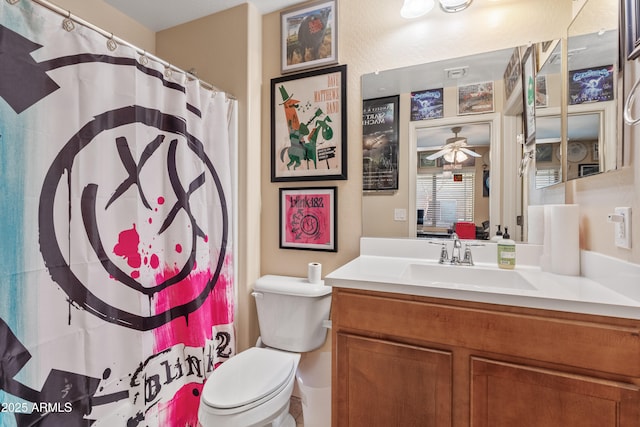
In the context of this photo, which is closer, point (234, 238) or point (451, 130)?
point (451, 130)

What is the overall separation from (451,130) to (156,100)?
147 centimetres

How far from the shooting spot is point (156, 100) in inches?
53.0

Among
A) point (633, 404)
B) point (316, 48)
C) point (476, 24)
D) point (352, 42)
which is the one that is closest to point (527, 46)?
point (476, 24)

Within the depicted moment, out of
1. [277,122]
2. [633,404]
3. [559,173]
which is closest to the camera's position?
[633,404]

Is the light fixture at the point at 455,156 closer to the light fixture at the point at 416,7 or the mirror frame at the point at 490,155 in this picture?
the mirror frame at the point at 490,155

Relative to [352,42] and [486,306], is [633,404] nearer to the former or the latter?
[486,306]

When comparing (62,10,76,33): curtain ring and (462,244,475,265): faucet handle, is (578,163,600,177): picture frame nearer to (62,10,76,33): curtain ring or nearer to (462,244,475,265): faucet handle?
(462,244,475,265): faucet handle

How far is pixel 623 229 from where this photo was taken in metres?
0.92

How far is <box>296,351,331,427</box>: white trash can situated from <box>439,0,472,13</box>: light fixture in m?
1.97

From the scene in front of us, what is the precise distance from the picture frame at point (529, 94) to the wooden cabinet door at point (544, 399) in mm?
1041

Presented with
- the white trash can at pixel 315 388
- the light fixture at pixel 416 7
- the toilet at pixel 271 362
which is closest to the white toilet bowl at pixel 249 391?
the toilet at pixel 271 362

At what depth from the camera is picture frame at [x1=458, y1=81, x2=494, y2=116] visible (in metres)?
1.44

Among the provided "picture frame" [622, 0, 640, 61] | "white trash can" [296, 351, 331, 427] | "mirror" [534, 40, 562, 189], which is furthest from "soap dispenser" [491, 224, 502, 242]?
"white trash can" [296, 351, 331, 427]

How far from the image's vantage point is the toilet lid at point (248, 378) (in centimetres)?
117
